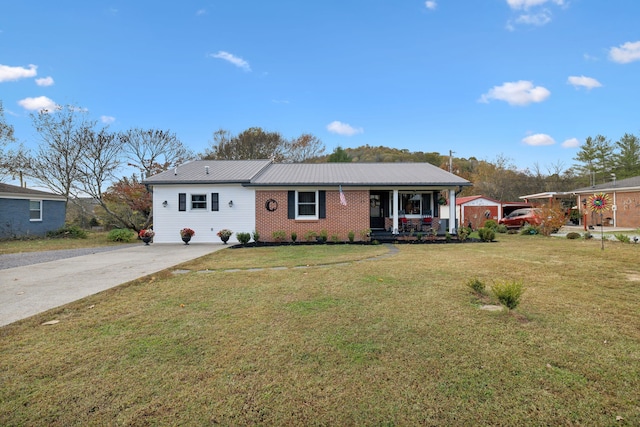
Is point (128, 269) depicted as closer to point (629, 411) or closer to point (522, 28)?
point (629, 411)

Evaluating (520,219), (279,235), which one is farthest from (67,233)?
(520,219)

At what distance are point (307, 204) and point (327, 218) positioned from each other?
1.16m

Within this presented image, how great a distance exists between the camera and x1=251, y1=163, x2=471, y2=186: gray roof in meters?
14.0

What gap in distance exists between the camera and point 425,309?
14.1 feet

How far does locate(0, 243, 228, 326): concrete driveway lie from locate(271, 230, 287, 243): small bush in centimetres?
466

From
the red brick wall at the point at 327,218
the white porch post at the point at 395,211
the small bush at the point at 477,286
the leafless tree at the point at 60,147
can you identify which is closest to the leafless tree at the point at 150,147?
the leafless tree at the point at 60,147

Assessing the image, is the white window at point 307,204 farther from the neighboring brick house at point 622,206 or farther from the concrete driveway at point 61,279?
the neighboring brick house at point 622,206

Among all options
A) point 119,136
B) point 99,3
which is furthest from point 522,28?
point 119,136

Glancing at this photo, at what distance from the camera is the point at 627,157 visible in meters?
35.7

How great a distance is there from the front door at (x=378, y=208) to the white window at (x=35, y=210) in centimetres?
2052

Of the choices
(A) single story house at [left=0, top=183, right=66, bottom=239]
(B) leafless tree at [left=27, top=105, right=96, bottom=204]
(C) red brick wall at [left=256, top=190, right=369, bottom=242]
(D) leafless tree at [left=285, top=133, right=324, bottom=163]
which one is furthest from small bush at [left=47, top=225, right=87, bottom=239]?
(D) leafless tree at [left=285, top=133, right=324, bottom=163]

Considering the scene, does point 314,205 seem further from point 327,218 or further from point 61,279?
point 61,279

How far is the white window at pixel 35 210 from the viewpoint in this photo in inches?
746

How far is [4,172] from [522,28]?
110ft
